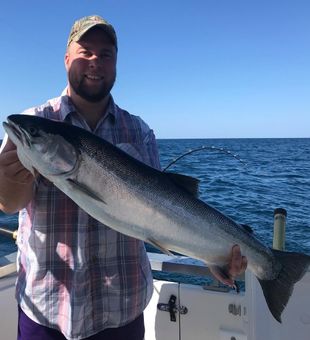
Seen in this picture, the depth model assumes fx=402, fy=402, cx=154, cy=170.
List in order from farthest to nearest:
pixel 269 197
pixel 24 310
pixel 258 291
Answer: pixel 269 197
pixel 258 291
pixel 24 310

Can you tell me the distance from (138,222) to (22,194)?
735 millimetres

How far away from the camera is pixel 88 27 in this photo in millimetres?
2838

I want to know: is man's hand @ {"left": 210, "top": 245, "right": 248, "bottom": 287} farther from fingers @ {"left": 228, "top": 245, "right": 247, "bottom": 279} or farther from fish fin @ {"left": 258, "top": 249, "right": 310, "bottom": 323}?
fish fin @ {"left": 258, "top": 249, "right": 310, "bottom": 323}

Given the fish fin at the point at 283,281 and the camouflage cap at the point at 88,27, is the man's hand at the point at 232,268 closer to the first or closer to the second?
the fish fin at the point at 283,281

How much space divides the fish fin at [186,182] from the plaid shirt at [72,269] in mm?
514

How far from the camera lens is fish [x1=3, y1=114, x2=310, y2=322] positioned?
2457 millimetres

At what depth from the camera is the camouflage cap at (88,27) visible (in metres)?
2.85

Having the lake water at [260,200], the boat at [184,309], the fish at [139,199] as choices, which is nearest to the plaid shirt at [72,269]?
the fish at [139,199]

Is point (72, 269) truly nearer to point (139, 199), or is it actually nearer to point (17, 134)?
point (139, 199)

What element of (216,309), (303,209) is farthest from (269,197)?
(216,309)

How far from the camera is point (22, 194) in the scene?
246 centimetres

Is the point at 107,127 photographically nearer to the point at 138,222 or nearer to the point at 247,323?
the point at 138,222

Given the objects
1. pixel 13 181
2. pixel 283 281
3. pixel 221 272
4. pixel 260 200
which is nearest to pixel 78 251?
pixel 13 181

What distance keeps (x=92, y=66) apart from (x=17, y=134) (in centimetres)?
73
